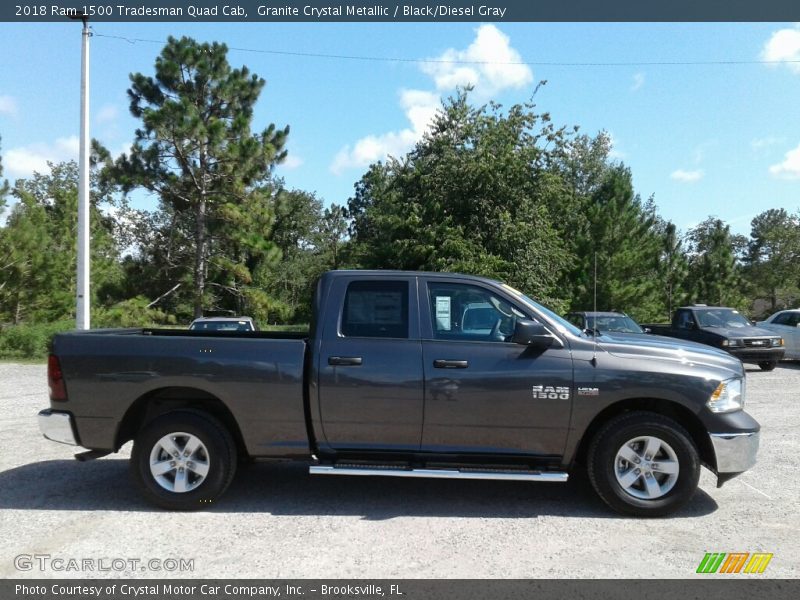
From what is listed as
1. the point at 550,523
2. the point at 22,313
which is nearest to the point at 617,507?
the point at 550,523

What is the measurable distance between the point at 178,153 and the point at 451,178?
1182 cm

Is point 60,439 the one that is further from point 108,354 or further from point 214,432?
point 214,432

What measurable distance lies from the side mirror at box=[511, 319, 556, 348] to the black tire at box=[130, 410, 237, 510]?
249 centimetres

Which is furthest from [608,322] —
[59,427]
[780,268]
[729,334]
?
[780,268]

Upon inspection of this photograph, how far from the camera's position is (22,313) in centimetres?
2489

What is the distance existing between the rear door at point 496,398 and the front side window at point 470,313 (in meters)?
0.15

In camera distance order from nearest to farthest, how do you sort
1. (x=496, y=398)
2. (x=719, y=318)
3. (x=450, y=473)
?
(x=450, y=473), (x=496, y=398), (x=719, y=318)

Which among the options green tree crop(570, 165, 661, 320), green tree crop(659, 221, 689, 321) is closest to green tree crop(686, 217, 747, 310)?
green tree crop(659, 221, 689, 321)

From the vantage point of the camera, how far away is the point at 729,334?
52.7 ft

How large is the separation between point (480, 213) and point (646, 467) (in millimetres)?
20351

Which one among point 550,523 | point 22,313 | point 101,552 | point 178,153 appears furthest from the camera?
point 178,153

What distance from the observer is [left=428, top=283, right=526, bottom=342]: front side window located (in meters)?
5.39

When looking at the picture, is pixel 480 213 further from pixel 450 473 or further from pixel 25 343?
pixel 450 473

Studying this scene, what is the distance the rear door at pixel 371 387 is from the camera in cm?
517
